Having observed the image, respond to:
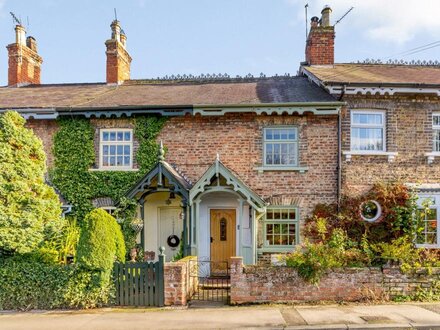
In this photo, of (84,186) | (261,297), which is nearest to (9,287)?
(84,186)

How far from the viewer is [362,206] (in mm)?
13477

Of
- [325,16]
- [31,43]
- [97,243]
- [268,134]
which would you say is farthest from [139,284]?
[31,43]

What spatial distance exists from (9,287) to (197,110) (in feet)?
25.7

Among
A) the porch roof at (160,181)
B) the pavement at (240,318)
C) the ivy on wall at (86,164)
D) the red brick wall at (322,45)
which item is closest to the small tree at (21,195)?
the pavement at (240,318)

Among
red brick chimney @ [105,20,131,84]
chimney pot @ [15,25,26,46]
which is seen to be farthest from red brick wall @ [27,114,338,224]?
chimney pot @ [15,25,26,46]

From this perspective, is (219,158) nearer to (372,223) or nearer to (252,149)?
(252,149)

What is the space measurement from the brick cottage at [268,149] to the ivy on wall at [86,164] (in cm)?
23

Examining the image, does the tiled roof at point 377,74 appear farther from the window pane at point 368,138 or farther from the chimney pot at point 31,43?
the chimney pot at point 31,43

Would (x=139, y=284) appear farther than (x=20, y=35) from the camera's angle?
No

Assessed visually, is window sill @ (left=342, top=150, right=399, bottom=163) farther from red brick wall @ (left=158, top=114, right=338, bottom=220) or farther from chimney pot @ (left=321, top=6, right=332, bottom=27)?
chimney pot @ (left=321, top=6, right=332, bottom=27)

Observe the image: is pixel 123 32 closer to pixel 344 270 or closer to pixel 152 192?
pixel 152 192

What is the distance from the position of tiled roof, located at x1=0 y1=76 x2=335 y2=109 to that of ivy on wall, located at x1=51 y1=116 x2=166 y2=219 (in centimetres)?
80

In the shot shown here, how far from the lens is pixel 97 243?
9.62m

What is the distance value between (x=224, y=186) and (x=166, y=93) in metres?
5.48
